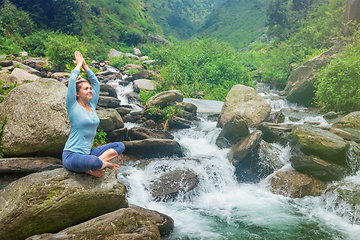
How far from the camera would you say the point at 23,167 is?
15.2 ft

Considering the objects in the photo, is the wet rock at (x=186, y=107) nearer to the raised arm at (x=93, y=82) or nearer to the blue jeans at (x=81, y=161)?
the raised arm at (x=93, y=82)

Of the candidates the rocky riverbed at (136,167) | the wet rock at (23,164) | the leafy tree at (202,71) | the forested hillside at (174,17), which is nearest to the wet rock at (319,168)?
the rocky riverbed at (136,167)

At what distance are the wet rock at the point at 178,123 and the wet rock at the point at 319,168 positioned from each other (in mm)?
5660

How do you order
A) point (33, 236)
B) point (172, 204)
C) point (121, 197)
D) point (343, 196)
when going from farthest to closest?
point (172, 204) → point (343, 196) → point (121, 197) → point (33, 236)

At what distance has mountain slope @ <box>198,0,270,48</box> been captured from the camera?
55.9 meters

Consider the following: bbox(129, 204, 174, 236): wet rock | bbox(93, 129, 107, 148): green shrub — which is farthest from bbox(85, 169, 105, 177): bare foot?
bbox(93, 129, 107, 148): green shrub

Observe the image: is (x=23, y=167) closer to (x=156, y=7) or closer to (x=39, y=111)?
(x=39, y=111)

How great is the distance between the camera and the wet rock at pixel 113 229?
2.93 meters

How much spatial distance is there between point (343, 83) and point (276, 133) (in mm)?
4583

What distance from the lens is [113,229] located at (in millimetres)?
3180

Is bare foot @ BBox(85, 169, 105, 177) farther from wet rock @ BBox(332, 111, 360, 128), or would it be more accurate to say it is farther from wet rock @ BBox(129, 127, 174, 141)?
wet rock @ BBox(332, 111, 360, 128)

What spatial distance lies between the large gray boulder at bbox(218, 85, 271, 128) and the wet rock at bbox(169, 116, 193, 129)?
1.72 metres

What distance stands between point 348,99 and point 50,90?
38.0 feet

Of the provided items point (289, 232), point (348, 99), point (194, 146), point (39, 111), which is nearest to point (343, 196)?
point (289, 232)
